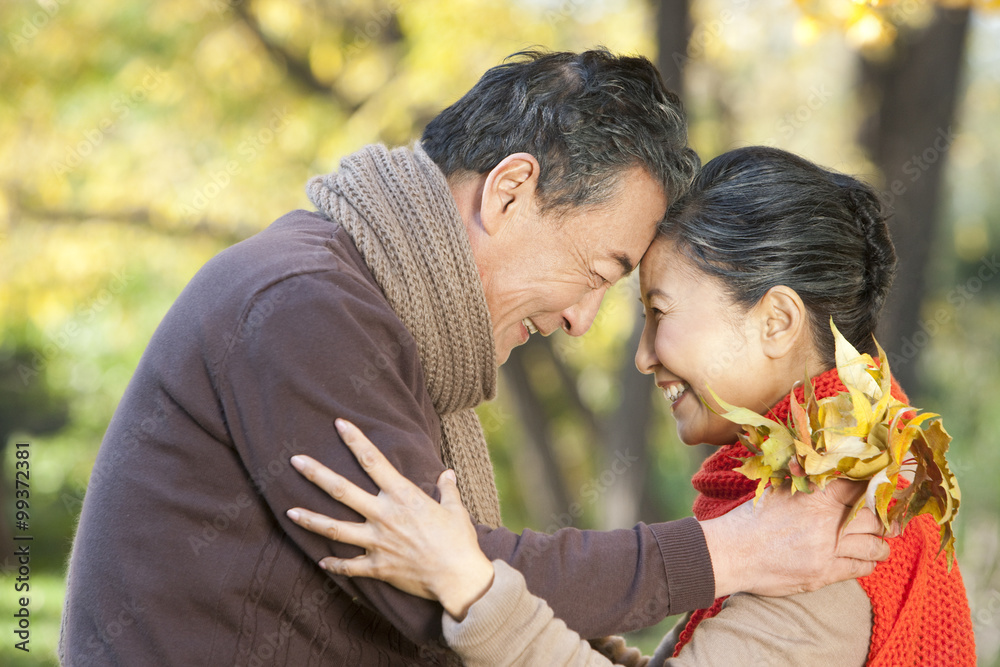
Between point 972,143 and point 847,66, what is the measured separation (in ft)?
26.6

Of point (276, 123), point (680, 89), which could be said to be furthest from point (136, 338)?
point (680, 89)

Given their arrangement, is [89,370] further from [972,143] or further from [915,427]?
[972,143]

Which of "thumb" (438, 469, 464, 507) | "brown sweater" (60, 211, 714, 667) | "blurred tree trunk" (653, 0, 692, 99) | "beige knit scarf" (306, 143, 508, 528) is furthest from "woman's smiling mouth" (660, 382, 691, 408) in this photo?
"blurred tree trunk" (653, 0, 692, 99)

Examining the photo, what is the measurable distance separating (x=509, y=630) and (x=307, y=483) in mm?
436

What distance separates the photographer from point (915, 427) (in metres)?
1.62

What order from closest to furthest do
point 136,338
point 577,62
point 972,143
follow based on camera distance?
point 577,62 → point 136,338 → point 972,143

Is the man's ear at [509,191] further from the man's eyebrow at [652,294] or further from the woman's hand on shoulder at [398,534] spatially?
the woman's hand on shoulder at [398,534]

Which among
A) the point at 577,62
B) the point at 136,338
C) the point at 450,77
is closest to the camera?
the point at 577,62

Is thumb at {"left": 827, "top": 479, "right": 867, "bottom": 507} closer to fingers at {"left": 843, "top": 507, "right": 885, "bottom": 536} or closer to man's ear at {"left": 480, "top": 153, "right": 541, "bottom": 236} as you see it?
fingers at {"left": 843, "top": 507, "right": 885, "bottom": 536}

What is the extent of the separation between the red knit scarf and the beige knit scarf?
2.18 ft

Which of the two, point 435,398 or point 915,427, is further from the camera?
point 435,398

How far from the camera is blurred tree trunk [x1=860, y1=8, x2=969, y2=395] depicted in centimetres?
471

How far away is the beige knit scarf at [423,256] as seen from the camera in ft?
6.20

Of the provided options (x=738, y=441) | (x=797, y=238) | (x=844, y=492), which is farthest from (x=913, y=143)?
(x=844, y=492)
